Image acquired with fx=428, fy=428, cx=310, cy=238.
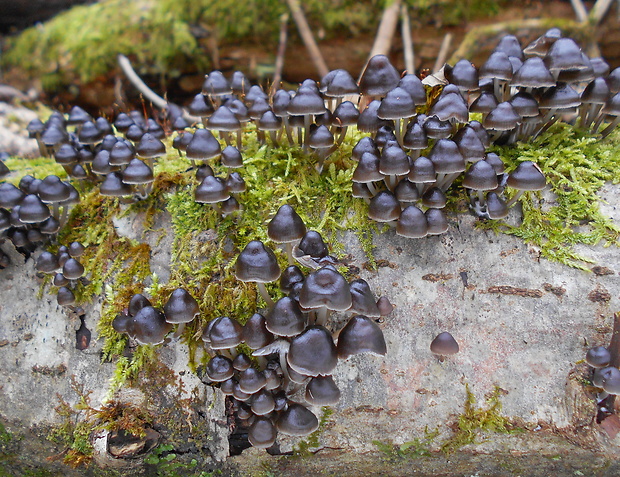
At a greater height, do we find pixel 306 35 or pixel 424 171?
pixel 306 35

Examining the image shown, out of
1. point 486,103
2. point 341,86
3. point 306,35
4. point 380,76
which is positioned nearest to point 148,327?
point 341,86

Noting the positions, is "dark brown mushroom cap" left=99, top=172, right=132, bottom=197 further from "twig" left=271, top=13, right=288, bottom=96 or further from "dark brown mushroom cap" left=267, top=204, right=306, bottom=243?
"twig" left=271, top=13, right=288, bottom=96

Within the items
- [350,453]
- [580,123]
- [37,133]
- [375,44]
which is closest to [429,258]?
[350,453]

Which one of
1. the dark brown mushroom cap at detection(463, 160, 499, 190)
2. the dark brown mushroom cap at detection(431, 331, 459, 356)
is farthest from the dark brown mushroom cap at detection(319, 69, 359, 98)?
the dark brown mushroom cap at detection(431, 331, 459, 356)

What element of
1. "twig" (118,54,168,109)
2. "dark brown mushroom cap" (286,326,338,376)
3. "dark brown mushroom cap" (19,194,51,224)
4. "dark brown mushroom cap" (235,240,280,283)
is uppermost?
"twig" (118,54,168,109)

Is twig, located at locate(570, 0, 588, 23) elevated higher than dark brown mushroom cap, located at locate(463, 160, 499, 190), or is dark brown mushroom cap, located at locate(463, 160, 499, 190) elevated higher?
twig, located at locate(570, 0, 588, 23)

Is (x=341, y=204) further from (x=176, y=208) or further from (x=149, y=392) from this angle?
(x=149, y=392)

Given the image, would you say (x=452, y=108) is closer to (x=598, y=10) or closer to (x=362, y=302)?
(x=362, y=302)
